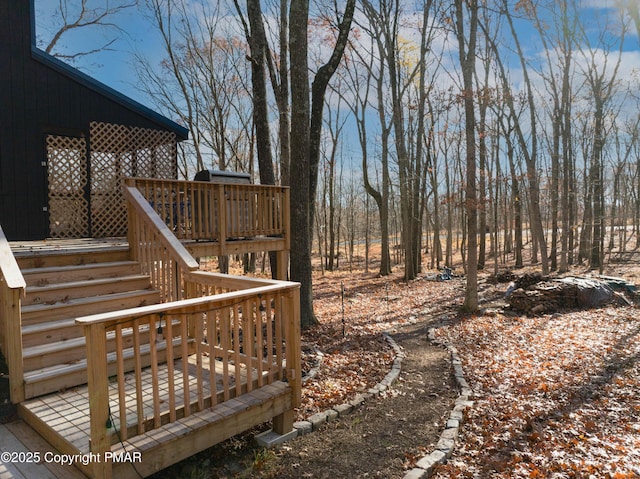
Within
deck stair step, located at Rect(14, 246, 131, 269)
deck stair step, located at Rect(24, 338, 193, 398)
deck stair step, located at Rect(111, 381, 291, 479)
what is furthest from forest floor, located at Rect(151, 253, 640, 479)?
deck stair step, located at Rect(14, 246, 131, 269)

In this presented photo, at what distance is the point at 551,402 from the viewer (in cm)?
444

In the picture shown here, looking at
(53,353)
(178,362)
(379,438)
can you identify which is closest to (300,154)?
(178,362)

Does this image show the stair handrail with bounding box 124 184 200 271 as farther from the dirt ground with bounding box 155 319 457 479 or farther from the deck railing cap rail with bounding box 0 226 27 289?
the dirt ground with bounding box 155 319 457 479

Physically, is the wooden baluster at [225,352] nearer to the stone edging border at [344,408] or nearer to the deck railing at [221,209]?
the stone edging border at [344,408]

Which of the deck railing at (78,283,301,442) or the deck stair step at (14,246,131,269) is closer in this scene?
the deck railing at (78,283,301,442)

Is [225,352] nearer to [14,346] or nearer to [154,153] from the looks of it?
[14,346]

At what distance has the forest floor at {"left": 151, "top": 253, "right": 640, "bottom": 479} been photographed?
3.33 m

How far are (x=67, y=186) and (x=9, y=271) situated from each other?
5648 millimetres

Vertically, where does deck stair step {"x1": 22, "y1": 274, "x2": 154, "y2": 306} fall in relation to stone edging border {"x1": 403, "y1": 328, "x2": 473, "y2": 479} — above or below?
above

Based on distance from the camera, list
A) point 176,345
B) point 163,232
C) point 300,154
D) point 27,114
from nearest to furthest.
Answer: point 176,345
point 163,232
point 300,154
point 27,114

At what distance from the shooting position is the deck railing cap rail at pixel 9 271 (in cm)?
359

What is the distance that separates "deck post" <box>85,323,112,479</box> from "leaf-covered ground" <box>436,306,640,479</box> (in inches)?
100

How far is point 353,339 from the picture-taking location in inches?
279

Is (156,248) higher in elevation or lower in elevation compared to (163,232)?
lower
